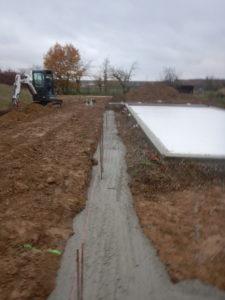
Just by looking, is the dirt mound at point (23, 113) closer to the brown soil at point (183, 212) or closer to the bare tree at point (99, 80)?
the brown soil at point (183, 212)

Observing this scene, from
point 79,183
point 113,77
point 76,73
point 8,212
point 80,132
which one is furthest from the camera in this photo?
point 113,77

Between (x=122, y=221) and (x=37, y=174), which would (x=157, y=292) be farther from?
(x=37, y=174)

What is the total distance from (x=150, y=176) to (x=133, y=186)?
1.27ft

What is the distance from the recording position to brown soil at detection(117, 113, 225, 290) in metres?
2.53

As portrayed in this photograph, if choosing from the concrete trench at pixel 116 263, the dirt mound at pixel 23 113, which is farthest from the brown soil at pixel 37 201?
the dirt mound at pixel 23 113

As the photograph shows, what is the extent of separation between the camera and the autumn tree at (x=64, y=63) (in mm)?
28359

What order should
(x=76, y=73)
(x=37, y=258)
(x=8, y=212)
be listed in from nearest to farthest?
(x=37, y=258), (x=8, y=212), (x=76, y=73)

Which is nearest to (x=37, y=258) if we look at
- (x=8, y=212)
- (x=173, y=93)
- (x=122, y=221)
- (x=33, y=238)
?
(x=33, y=238)

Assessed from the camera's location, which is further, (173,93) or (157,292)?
(173,93)

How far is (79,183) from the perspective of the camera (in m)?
4.32

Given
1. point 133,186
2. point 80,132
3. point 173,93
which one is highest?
point 173,93

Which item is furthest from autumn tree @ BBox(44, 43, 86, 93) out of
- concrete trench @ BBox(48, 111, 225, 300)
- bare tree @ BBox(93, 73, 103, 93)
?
concrete trench @ BBox(48, 111, 225, 300)

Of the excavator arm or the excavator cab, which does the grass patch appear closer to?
the excavator cab

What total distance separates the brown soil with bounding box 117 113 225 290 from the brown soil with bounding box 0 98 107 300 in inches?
44.8
